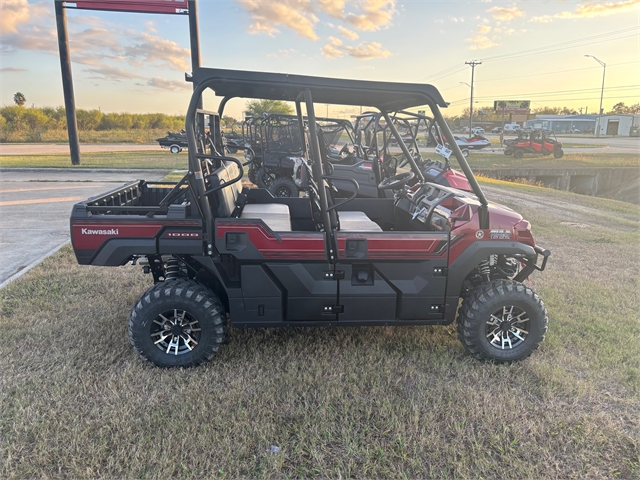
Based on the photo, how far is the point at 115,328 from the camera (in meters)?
3.80

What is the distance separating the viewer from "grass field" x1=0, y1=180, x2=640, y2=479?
2369 millimetres

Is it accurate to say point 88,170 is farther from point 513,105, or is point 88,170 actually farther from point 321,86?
point 513,105

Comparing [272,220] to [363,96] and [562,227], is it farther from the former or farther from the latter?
[562,227]

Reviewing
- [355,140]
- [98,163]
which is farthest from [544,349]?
[98,163]

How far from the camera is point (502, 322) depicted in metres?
3.35

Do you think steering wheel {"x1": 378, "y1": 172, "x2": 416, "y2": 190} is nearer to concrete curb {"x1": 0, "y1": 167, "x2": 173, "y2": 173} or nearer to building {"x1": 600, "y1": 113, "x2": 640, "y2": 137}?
concrete curb {"x1": 0, "y1": 167, "x2": 173, "y2": 173}

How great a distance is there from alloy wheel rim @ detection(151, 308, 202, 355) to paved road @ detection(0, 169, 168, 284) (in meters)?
2.75

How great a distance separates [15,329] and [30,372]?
0.82 m

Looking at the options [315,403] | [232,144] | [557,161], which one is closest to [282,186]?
[232,144]

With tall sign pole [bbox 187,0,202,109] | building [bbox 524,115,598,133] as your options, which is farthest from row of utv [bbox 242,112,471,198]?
building [bbox 524,115,598,133]

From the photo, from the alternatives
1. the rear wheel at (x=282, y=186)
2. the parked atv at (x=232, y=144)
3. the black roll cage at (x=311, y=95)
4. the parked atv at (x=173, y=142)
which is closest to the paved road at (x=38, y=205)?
the parked atv at (x=232, y=144)

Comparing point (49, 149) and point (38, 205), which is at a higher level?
point (49, 149)

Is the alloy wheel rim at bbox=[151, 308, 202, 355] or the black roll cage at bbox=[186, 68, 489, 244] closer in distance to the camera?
the black roll cage at bbox=[186, 68, 489, 244]

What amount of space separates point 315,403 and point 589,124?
7763 cm
